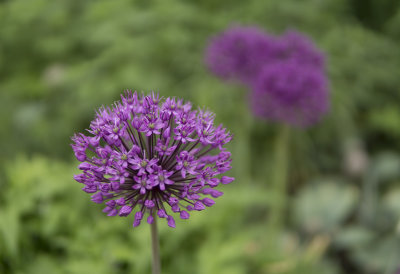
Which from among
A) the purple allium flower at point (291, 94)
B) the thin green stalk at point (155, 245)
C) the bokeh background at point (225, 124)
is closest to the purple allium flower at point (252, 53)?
the purple allium flower at point (291, 94)

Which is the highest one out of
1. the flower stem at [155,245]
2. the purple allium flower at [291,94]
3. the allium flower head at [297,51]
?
the allium flower head at [297,51]

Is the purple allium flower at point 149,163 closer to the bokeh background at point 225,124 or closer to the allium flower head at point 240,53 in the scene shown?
the bokeh background at point 225,124

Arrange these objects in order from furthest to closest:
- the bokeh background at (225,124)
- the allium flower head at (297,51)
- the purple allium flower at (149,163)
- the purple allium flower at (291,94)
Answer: the allium flower head at (297,51), the purple allium flower at (291,94), the bokeh background at (225,124), the purple allium flower at (149,163)

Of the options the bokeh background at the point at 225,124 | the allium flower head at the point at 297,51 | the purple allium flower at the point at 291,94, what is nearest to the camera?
the bokeh background at the point at 225,124

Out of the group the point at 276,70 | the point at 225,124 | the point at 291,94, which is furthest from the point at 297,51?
the point at 225,124

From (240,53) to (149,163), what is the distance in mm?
2564

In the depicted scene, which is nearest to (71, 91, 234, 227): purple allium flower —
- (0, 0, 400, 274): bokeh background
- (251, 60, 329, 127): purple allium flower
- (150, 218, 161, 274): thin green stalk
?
(150, 218, 161, 274): thin green stalk

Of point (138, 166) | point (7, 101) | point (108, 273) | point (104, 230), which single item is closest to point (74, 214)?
point (104, 230)

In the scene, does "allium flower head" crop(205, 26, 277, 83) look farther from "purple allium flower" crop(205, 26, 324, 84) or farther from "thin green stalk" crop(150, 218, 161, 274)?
"thin green stalk" crop(150, 218, 161, 274)

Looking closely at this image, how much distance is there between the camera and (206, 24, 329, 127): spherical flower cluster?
3.59 m

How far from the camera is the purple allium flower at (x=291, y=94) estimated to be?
3.57 metres

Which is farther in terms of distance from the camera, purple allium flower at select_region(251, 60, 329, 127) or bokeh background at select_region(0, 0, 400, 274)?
purple allium flower at select_region(251, 60, 329, 127)

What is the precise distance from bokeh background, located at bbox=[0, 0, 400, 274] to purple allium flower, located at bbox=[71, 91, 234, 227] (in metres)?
1.26

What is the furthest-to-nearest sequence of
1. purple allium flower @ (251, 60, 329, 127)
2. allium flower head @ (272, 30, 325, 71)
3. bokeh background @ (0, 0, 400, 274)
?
allium flower head @ (272, 30, 325, 71), purple allium flower @ (251, 60, 329, 127), bokeh background @ (0, 0, 400, 274)
